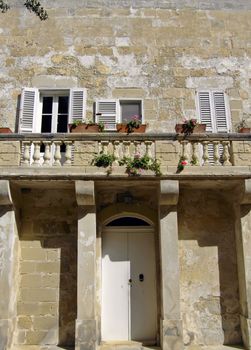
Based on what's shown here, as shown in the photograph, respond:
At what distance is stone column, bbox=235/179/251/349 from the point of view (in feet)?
27.6

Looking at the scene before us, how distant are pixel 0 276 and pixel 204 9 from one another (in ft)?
29.4

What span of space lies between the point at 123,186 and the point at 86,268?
1.98 meters

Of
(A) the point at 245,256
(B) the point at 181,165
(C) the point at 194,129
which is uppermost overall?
(C) the point at 194,129

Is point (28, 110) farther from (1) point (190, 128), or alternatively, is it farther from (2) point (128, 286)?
(2) point (128, 286)

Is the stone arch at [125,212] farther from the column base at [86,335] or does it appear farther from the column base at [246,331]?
the column base at [246,331]

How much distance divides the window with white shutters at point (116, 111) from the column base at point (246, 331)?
5.35 meters

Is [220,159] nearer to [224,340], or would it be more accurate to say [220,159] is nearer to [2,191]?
[224,340]

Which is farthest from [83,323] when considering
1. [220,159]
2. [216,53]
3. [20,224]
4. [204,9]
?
[204,9]

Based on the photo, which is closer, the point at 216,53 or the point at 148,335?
the point at 148,335

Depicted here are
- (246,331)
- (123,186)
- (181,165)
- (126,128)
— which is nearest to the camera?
A: (246,331)

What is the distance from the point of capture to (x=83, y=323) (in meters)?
8.15

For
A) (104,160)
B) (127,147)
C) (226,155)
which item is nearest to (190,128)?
(226,155)

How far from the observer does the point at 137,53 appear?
1089 cm

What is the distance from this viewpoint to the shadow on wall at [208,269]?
882 cm
